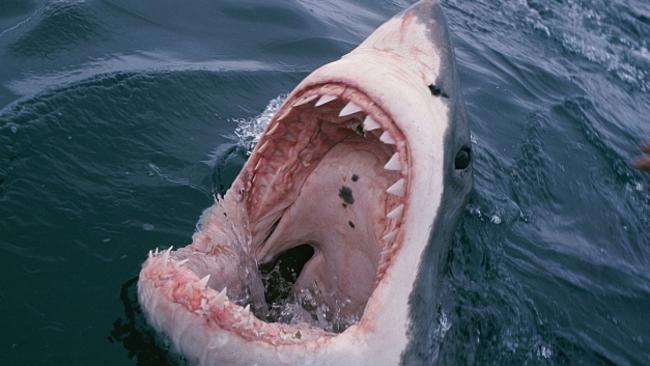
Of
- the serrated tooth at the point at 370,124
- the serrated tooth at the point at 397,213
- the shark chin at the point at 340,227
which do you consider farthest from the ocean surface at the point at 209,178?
the serrated tooth at the point at 370,124

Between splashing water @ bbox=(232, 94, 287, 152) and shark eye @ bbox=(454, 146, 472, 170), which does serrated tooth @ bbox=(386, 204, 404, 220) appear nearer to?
shark eye @ bbox=(454, 146, 472, 170)

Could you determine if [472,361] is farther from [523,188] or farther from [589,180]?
[589,180]

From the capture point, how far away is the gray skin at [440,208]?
219 cm

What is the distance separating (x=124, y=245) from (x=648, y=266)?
3405 millimetres

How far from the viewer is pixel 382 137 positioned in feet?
7.01

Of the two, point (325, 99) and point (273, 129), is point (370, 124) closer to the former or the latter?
point (325, 99)

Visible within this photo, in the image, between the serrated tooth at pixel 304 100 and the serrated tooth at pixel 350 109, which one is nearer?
the serrated tooth at pixel 350 109

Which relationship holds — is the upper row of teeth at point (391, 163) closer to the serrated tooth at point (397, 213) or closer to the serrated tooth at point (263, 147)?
the serrated tooth at point (397, 213)

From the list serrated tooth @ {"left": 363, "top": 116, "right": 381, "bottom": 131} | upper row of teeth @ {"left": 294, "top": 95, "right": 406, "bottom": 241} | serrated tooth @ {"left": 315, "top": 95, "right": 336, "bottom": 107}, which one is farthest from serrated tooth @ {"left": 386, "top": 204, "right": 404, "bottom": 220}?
serrated tooth @ {"left": 315, "top": 95, "right": 336, "bottom": 107}

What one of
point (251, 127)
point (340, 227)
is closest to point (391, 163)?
point (340, 227)

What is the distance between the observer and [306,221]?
2.87m

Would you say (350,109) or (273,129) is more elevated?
(350,109)

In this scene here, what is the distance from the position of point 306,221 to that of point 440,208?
0.81m

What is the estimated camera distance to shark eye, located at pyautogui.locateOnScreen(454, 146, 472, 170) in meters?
2.38
